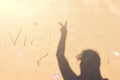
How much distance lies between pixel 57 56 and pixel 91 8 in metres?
0.96

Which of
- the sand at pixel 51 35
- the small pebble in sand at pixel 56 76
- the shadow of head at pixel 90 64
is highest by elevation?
the sand at pixel 51 35

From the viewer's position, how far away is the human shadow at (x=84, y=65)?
295 cm

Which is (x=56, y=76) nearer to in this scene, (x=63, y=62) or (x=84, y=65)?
(x=63, y=62)

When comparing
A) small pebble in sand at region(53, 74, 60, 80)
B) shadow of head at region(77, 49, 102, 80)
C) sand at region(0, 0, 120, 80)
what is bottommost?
shadow of head at region(77, 49, 102, 80)

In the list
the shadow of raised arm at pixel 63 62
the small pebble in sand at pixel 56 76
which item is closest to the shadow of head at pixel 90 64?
the shadow of raised arm at pixel 63 62

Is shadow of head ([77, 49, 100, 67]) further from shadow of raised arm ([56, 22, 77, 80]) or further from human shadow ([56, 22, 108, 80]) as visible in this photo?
shadow of raised arm ([56, 22, 77, 80])

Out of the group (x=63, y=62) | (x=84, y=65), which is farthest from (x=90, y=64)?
(x=63, y=62)

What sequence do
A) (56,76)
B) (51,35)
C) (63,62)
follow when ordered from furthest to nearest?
(51,35), (63,62), (56,76)

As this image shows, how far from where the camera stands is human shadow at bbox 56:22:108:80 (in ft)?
9.69

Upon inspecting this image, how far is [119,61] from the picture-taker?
10.3 feet

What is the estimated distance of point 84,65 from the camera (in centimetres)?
306

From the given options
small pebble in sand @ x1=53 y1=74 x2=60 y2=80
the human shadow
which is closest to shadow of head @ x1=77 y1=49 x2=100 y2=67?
the human shadow

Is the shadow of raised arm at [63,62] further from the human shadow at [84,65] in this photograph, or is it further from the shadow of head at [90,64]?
the shadow of head at [90,64]

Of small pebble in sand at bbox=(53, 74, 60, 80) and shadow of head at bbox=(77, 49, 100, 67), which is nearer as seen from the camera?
small pebble in sand at bbox=(53, 74, 60, 80)
